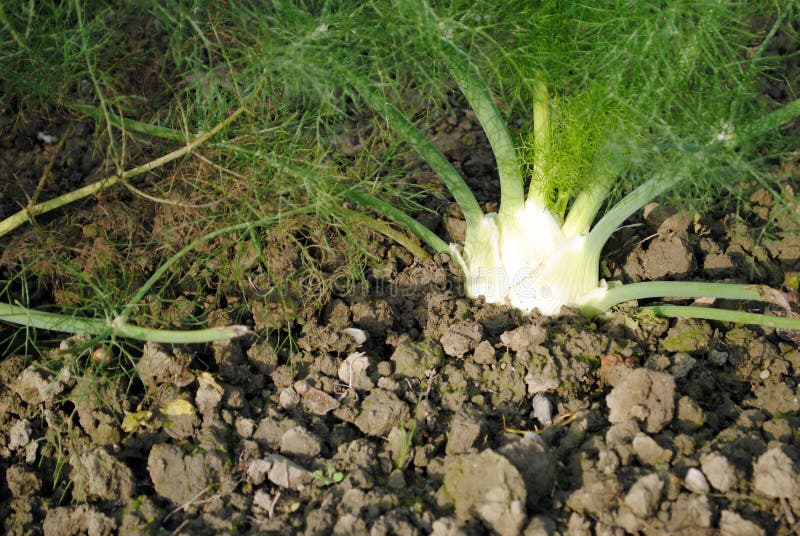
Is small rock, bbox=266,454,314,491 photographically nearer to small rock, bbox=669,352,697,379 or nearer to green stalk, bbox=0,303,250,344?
green stalk, bbox=0,303,250,344

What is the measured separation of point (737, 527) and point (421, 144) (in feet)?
3.16

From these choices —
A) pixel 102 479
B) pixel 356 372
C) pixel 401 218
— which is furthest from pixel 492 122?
pixel 102 479

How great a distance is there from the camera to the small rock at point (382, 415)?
154 centimetres

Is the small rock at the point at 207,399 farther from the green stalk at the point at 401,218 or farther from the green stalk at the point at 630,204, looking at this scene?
the green stalk at the point at 630,204

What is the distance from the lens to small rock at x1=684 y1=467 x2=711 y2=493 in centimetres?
133

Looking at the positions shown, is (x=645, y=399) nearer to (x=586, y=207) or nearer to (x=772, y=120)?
(x=586, y=207)

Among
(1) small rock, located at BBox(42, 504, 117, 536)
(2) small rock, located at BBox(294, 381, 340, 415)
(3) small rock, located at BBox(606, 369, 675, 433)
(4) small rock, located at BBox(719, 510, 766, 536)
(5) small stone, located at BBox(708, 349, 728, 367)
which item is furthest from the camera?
(5) small stone, located at BBox(708, 349, 728, 367)

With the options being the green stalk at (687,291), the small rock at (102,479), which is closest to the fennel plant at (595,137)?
the green stalk at (687,291)

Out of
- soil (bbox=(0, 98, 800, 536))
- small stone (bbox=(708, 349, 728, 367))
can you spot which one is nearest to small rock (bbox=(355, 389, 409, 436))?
soil (bbox=(0, 98, 800, 536))

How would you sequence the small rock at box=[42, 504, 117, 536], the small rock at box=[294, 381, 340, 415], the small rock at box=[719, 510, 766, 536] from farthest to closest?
the small rock at box=[294, 381, 340, 415]
the small rock at box=[42, 504, 117, 536]
the small rock at box=[719, 510, 766, 536]

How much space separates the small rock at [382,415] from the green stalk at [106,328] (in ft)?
0.99

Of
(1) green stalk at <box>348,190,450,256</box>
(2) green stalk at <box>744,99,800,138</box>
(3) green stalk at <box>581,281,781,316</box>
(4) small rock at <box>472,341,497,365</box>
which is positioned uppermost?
(2) green stalk at <box>744,99,800,138</box>

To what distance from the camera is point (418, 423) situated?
1536mm

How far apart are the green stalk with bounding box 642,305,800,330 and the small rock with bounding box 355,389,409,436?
62 centimetres
